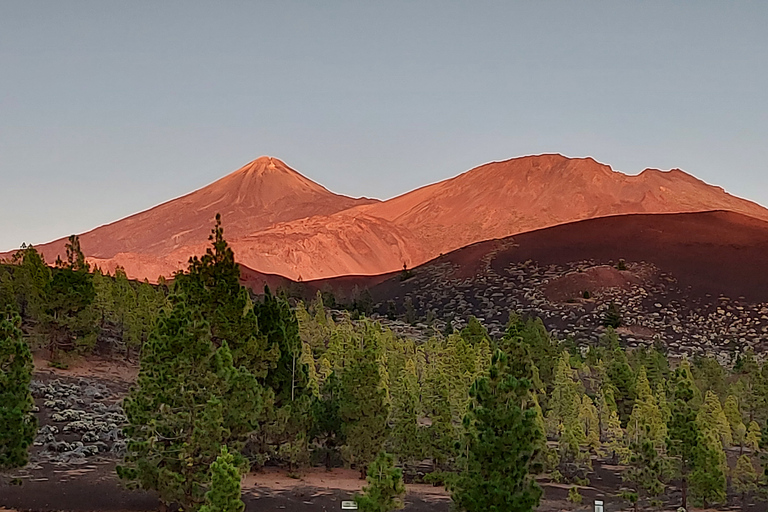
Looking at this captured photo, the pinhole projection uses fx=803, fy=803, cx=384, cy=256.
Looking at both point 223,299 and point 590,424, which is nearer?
point 223,299

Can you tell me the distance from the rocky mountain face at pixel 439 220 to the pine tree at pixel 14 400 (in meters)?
97.2

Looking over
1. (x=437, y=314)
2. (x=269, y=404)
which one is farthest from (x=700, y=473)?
(x=437, y=314)

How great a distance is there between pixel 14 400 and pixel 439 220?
14466cm

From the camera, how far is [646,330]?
70375 millimetres

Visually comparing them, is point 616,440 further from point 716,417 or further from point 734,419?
point 734,419

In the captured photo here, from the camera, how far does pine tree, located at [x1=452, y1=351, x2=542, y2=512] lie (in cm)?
1473

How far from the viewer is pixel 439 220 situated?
525 ft

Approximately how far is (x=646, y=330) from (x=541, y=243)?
109ft

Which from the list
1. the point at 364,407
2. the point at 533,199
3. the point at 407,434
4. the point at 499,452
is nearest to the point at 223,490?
the point at 499,452

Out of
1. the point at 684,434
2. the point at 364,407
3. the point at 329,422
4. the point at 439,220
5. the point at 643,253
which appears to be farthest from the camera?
the point at 439,220

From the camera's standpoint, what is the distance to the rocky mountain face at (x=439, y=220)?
12584 cm

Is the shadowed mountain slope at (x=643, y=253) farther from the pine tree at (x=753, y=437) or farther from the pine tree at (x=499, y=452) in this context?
the pine tree at (x=499, y=452)

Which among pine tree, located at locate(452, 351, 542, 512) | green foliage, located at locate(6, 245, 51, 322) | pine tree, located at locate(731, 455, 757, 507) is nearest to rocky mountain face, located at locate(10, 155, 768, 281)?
green foliage, located at locate(6, 245, 51, 322)

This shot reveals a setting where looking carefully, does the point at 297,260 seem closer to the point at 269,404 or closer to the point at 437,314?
the point at 437,314
